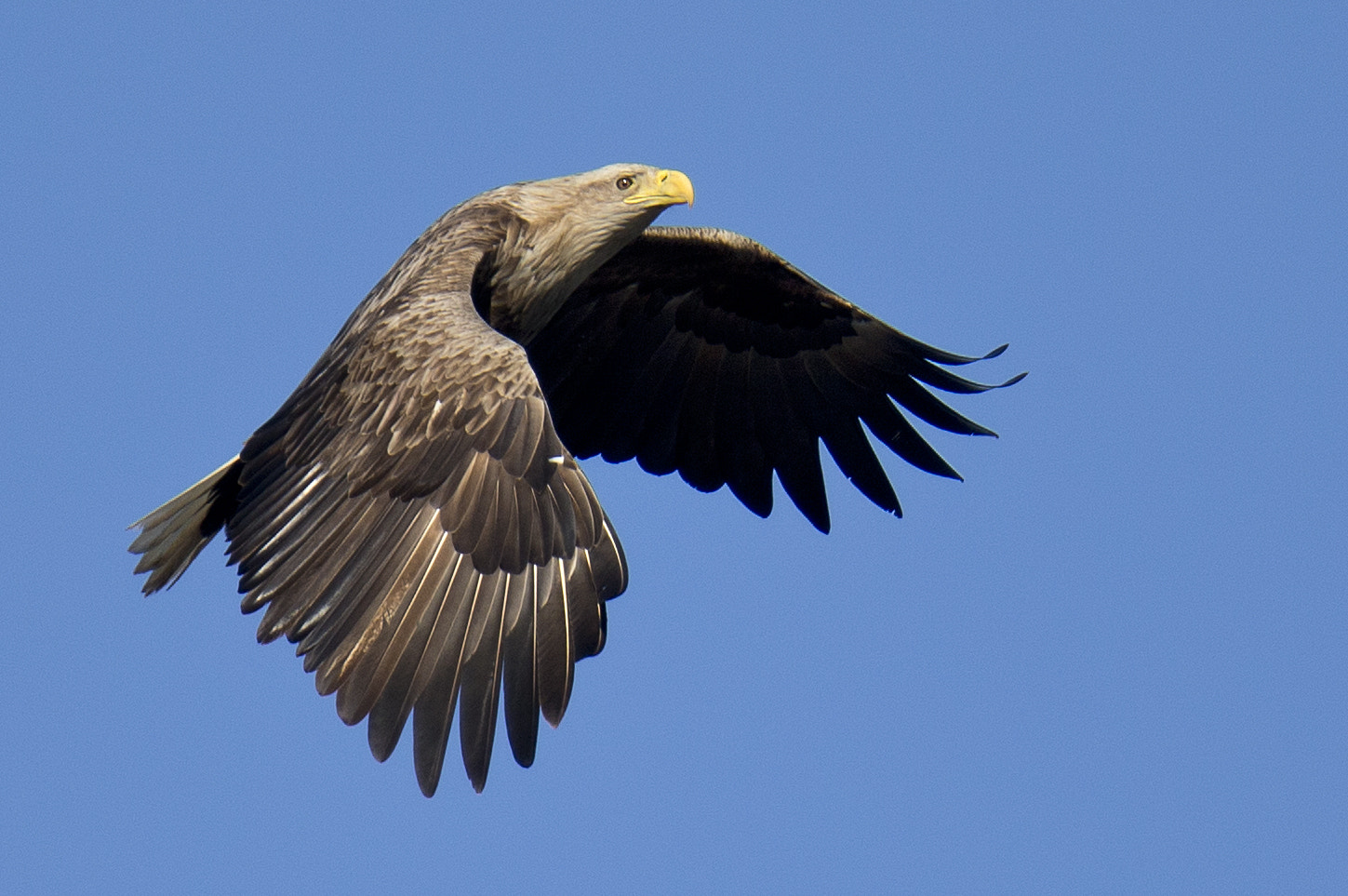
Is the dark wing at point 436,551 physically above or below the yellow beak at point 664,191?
below

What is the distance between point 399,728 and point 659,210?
332 centimetres

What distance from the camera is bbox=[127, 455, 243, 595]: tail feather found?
7820 millimetres

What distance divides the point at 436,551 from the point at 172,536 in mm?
1900

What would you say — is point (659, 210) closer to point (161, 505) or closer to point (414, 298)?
point (414, 298)

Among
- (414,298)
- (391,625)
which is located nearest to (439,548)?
(391,625)

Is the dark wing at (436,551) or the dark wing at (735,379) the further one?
the dark wing at (735,379)

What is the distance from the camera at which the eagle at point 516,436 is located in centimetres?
630

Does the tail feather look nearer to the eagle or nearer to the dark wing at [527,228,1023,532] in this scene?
the eagle

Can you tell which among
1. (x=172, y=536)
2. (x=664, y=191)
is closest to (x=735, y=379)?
(x=664, y=191)

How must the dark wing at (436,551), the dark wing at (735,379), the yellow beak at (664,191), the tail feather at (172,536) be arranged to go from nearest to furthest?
the dark wing at (436,551), the tail feather at (172,536), the yellow beak at (664,191), the dark wing at (735,379)

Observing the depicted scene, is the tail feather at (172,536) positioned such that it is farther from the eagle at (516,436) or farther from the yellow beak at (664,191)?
the yellow beak at (664,191)

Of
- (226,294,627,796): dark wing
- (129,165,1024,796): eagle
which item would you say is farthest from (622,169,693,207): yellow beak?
(226,294,627,796): dark wing

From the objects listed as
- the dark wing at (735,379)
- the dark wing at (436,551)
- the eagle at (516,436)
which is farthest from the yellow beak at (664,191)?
the dark wing at (436,551)

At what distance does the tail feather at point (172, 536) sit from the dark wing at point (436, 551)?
30.6 inches
